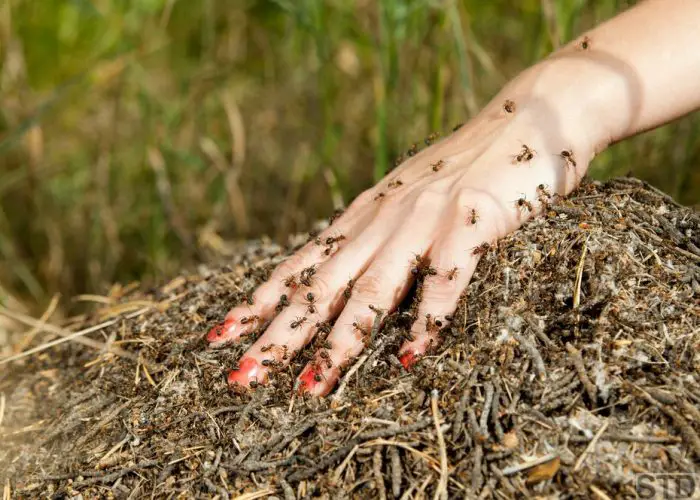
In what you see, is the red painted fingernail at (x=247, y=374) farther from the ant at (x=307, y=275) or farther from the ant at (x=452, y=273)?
the ant at (x=452, y=273)

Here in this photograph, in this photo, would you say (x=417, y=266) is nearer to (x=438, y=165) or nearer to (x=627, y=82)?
(x=438, y=165)

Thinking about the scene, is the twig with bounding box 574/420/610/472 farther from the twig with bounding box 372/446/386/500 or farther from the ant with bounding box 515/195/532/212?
the ant with bounding box 515/195/532/212

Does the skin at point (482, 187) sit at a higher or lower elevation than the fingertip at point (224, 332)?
higher

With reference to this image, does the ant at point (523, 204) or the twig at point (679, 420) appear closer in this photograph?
the twig at point (679, 420)

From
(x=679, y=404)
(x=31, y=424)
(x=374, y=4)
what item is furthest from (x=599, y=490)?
(x=374, y=4)

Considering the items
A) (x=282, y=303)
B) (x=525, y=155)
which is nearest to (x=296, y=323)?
(x=282, y=303)

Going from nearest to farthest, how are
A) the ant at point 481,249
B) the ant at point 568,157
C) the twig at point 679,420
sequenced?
1. the twig at point 679,420
2. the ant at point 481,249
3. the ant at point 568,157

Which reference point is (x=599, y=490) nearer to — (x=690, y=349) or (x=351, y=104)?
(x=690, y=349)

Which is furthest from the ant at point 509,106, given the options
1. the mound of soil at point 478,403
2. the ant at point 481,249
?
the ant at point 481,249

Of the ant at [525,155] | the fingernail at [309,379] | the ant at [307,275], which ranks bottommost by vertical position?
the fingernail at [309,379]
